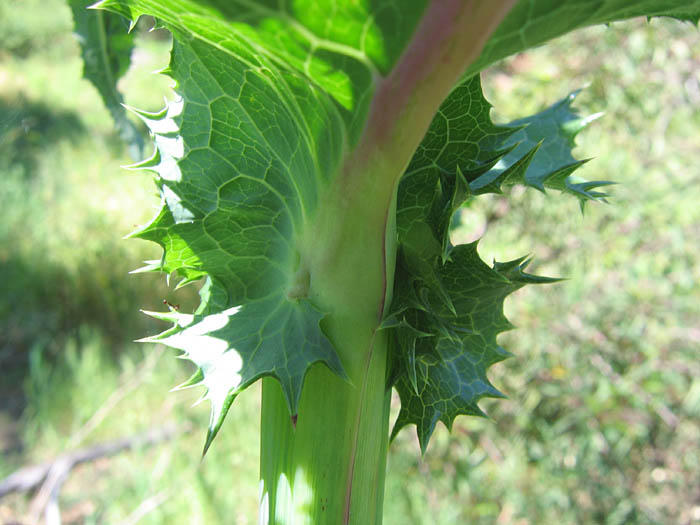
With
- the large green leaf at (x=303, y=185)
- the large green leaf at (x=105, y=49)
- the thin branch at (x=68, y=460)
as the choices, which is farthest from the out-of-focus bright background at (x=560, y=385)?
the large green leaf at (x=303, y=185)

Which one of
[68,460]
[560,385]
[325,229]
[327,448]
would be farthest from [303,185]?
[68,460]

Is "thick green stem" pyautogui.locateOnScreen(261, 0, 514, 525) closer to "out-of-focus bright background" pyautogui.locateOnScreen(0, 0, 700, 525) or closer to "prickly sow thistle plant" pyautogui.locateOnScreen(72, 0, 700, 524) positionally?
"prickly sow thistle plant" pyautogui.locateOnScreen(72, 0, 700, 524)

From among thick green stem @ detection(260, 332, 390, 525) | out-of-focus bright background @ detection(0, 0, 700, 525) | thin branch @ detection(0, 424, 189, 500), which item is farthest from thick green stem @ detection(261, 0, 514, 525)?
thin branch @ detection(0, 424, 189, 500)

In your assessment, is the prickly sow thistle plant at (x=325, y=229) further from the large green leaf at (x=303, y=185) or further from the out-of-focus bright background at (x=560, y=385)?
the out-of-focus bright background at (x=560, y=385)

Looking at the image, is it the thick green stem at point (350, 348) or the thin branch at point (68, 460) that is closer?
the thick green stem at point (350, 348)

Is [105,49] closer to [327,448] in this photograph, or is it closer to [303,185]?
[303,185]

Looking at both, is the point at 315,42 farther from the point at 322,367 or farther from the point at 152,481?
the point at 152,481

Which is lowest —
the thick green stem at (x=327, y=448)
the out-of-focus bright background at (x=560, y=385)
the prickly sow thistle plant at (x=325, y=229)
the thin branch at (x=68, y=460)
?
the thin branch at (x=68, y=460)

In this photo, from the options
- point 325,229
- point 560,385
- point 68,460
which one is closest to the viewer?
point 325,229
